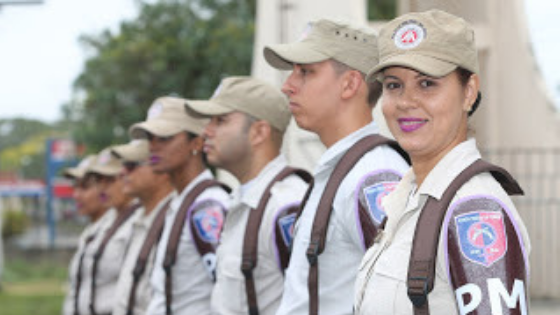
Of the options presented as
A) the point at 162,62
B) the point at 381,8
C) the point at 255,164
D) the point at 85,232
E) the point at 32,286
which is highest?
the point at 381,8

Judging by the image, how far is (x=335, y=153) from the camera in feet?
11.7

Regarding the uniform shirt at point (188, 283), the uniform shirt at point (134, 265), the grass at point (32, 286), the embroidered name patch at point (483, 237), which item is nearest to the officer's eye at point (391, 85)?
the embroidered name patch at point (483, 237)

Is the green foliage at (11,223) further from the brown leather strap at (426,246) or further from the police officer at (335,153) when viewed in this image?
the brown leather strap at (426,246)

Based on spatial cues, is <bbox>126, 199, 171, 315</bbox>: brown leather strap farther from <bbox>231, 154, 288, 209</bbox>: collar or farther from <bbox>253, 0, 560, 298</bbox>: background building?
<bbox>253, 0, 560, 298</bbox>: background building

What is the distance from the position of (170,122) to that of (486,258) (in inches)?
140

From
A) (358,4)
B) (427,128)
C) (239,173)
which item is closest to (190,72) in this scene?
(358,4)

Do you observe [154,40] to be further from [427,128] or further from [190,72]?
[427,128]

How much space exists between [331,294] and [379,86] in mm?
833

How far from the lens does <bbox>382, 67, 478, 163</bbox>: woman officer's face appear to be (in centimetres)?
267

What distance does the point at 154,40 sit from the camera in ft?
80.1

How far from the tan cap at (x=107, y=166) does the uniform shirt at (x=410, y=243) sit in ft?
19.6

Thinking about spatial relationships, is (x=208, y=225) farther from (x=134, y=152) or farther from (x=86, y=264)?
(x=86, y=264)

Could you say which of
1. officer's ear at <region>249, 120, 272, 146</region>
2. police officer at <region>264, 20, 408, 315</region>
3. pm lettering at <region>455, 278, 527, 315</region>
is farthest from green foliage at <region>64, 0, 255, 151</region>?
pm lettering at <region>455, 278, 527, 315</region>

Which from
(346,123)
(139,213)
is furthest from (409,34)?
(139,213)
